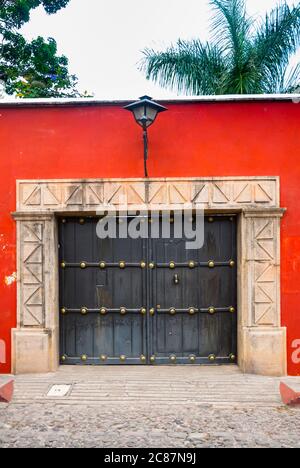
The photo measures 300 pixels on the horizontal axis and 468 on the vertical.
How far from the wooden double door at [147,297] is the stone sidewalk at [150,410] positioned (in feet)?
0.88

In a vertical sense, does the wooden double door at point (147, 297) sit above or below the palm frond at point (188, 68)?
below

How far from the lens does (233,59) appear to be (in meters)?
13.6

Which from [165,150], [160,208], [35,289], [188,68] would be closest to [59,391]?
[35,289]

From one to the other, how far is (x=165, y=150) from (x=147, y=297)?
6.09ft

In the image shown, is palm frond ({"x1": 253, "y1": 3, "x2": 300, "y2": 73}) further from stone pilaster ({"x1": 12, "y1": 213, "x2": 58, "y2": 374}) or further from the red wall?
stone pilaster ({"x1": 12, "y1": 213, "x2": 58, "y2": 374})

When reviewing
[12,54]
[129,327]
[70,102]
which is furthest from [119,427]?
[12,54]

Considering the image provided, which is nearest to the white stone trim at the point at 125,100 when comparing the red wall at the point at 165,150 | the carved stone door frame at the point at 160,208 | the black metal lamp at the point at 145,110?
the red wall at the point at 165,150

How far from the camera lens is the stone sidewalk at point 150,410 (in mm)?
4234

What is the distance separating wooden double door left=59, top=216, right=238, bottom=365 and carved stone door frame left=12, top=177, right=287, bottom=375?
10.5 inches

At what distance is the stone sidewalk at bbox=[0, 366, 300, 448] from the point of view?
4.23 meters

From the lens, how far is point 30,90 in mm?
12836

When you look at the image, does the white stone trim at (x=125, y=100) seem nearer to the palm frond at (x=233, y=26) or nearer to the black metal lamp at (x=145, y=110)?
the black metal lamp at (x=145, y=110)

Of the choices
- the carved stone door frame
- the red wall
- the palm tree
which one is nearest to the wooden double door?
the carved stone door frame

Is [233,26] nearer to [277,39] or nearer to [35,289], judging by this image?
[277,39]
